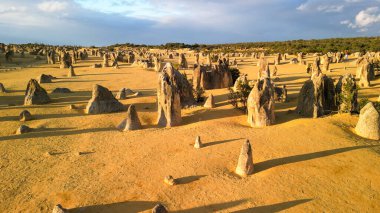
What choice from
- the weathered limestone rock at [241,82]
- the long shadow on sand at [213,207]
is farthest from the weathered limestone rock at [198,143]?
the weathered limestone rock at [241,82]

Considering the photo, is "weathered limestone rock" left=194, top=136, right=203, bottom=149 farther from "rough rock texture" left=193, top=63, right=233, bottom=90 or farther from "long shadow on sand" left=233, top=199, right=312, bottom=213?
"rough rock texture" left=193, top=63, right=233, bottom=90

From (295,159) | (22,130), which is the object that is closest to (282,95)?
(295,159)

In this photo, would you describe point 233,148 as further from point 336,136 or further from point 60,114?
point 60,114

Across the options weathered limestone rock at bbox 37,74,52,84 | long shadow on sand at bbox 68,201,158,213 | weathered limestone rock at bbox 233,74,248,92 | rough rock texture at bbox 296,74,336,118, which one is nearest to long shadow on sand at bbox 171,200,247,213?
long shadow on sand at bbox 68,201,158,213

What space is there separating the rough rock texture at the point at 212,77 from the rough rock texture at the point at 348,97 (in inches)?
419

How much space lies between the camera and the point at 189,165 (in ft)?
34.4

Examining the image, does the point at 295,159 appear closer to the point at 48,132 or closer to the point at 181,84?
the point at 181,84

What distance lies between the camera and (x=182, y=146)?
12.1 m

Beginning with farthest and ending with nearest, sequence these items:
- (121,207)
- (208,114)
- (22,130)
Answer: (208,114) < (22,130) < (121,207)

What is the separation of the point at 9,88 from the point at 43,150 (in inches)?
640

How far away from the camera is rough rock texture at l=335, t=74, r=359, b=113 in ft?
48.4

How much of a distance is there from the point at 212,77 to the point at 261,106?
10.6 meters

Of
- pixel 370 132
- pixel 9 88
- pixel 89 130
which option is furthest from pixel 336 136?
pixel 9 88

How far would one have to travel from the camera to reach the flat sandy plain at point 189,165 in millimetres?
8453
